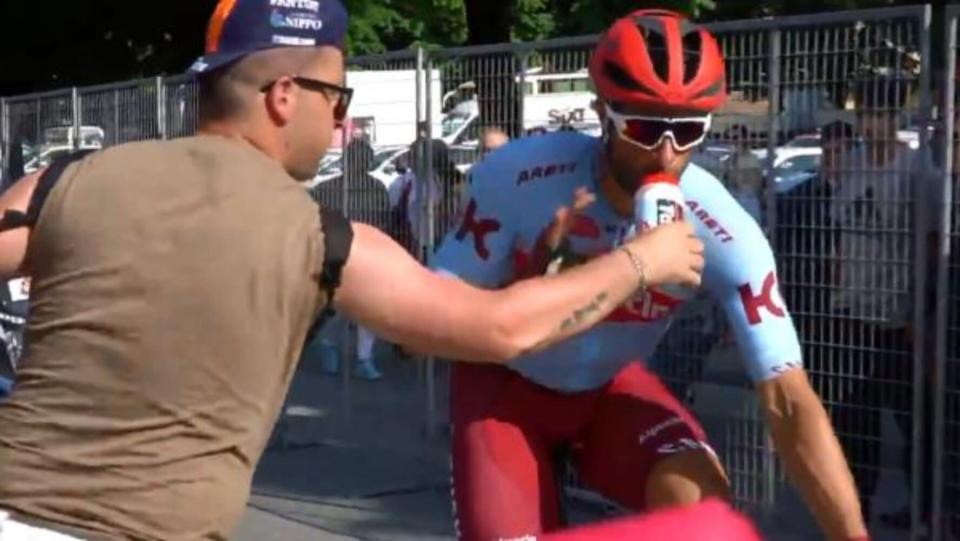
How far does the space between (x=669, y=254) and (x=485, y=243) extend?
1.12 metres

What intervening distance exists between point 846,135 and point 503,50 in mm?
2735

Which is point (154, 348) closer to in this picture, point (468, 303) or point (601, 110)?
point (468, 303)

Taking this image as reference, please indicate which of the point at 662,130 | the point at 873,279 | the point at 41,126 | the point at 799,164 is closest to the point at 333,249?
the point at 662,130

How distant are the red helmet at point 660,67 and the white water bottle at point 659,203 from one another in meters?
0.19

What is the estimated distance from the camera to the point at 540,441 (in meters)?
4.48

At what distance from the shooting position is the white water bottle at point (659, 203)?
3840 mm

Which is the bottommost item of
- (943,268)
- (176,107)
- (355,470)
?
(355,470)

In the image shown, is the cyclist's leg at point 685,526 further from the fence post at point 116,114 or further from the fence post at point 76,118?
the fence post at point 76,118

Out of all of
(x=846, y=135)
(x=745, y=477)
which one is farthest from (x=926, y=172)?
(x=745, y=477)

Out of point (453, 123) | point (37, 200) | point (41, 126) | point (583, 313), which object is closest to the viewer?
point (37, 200)

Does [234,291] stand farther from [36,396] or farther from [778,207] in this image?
[778,207]

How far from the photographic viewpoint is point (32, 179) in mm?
3180

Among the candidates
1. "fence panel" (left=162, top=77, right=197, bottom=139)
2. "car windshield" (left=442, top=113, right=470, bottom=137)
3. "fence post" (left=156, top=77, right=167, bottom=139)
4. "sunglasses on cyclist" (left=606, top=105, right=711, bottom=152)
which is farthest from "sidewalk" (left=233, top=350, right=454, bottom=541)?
"sunglasses on cyclist" (left=606, top=105, right=711, bottom=152)

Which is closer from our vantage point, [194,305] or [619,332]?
[194,305]
